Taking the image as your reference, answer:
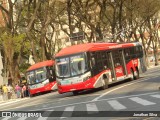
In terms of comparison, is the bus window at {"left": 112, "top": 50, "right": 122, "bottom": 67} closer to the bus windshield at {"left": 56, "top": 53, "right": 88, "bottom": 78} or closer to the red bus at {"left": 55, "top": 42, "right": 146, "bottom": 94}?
the red bus at {"left": 55, "top": 42, "right": 146, "bottom": 94}

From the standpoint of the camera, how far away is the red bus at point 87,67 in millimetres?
27453

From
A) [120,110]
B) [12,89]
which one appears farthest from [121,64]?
[120,110]

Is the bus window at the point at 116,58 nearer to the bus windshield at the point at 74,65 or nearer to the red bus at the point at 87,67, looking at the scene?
the red bus at the point at 87,67

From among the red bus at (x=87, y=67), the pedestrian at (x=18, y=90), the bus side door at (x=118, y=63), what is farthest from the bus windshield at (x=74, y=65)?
the pedestrian at (x=18, y=90)

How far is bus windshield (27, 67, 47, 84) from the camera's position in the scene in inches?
1597

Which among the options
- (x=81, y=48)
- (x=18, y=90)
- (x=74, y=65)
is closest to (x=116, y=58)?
(x=81, y=48)

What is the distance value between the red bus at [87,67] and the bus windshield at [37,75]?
9.84 metres

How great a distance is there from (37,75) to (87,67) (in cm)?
1366

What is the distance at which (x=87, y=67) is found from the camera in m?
27.6

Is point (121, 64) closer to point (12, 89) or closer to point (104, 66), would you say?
point (104, 66)

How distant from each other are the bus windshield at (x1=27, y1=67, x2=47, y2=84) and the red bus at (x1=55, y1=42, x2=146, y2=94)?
9.84 metres

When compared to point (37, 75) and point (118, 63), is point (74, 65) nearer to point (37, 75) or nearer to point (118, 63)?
point (118, 63)

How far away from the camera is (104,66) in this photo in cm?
2977

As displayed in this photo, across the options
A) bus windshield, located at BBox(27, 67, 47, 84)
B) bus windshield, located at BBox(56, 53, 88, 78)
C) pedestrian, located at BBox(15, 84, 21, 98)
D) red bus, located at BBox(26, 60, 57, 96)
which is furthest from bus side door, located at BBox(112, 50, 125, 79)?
pedestrian, located at BBox(15, 84, 21, 98)
